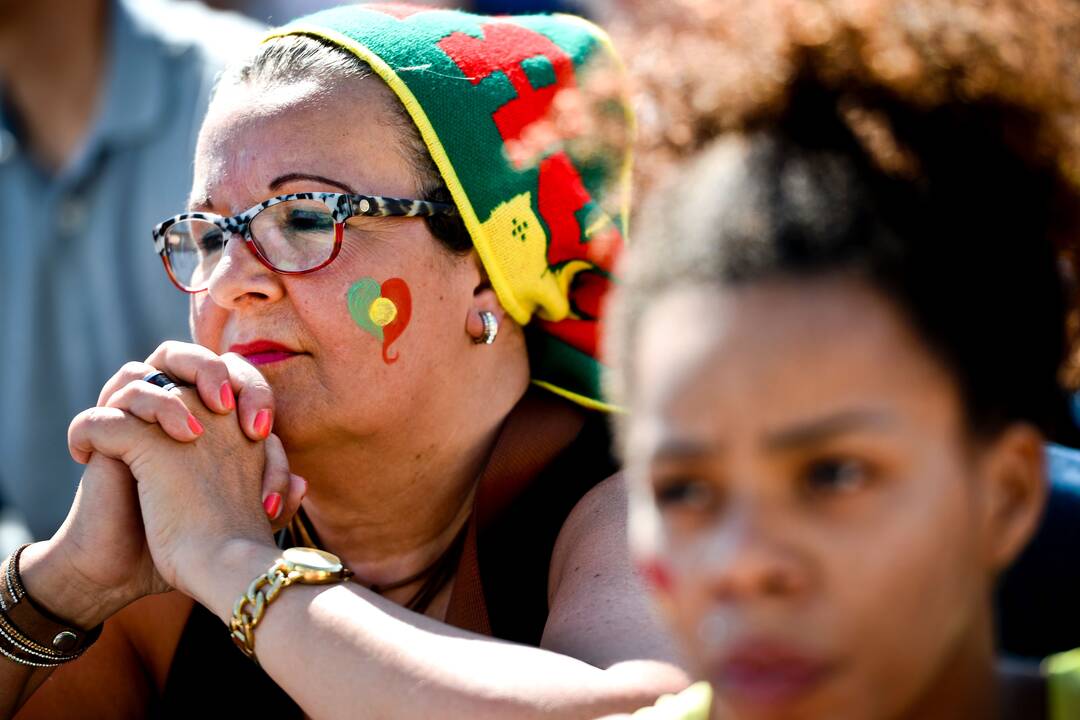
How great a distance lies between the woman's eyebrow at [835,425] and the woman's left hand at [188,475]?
1.21 metres

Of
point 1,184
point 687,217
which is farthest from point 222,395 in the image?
point 1,184

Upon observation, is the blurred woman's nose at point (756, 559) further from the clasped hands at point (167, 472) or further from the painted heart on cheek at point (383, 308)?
the painted heart on cheek at point (383, 308)

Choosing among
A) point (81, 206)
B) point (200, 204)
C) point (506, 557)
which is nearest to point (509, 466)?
point (506, 557)

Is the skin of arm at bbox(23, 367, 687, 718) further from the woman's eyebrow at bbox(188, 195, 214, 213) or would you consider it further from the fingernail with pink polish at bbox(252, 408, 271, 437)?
the woman's eyebrow at bbox(188, 195, 214, 213)

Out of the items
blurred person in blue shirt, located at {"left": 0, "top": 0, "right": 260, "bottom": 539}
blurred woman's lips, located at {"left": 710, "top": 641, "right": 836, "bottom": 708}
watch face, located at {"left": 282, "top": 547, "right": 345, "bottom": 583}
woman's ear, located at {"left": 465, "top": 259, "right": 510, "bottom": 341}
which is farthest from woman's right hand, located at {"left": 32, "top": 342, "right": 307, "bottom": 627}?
blurred person in blue shirt, located at {"left": 0, "top": 0, "right": 260, "bottom": 539}

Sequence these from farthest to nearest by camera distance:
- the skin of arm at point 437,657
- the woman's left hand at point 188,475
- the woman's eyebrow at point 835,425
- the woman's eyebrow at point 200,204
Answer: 1. the woman's eyebrow at point 200,204
2. the woman's left hand at point 188,475
3. the skin of arm at point 437,657
4. the woman's eyebrow at point 835,425

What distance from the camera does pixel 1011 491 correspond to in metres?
1.37

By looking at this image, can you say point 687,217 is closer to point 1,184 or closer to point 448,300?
point 448,300

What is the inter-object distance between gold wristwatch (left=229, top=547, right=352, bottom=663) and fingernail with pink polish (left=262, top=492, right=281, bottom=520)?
253 mm

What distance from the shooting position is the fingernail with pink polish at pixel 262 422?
7.80 feet

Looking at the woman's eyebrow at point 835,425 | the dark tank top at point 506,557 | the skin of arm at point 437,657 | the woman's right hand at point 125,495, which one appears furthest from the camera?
the dark tank top at point 506,557

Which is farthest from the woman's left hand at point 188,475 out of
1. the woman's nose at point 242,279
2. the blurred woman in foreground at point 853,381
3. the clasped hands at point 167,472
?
the blurred woman in foreground at point 853,381

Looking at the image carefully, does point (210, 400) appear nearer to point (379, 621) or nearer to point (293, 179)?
point (293, 179)

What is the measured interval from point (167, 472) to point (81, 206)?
2.60 meters
